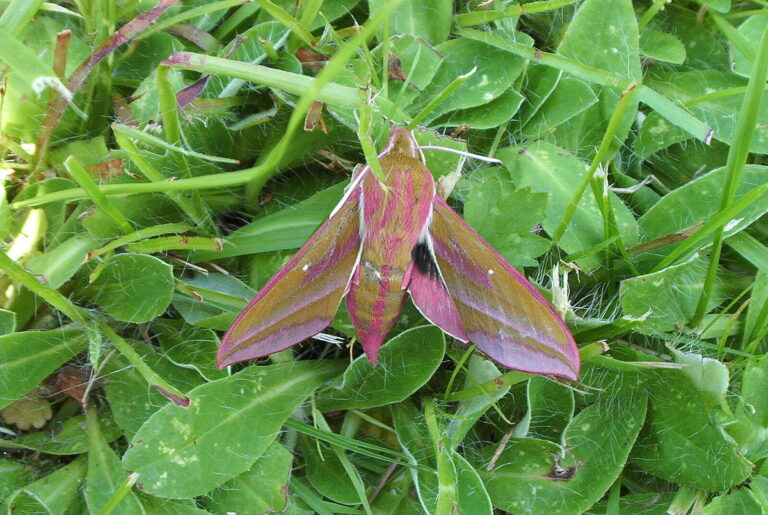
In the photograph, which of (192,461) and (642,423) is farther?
(642,423)

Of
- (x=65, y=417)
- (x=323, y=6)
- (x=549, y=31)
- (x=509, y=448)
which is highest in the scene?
(x=323, y=6)

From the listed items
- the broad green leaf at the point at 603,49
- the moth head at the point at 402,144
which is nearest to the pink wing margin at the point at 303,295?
the moth head at the point at 402,144

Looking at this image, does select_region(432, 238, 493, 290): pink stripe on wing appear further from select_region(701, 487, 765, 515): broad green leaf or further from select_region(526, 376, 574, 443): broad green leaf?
select_region(701, 487, 765, 515): broad green leaf

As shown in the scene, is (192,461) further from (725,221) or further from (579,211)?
(725,221)

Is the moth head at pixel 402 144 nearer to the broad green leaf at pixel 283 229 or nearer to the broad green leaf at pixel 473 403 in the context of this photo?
the broad green leaf at pixel 283 229

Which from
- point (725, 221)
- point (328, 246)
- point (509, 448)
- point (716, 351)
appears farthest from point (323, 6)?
point (716, 351)

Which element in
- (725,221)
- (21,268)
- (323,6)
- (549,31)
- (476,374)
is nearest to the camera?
(21,268)

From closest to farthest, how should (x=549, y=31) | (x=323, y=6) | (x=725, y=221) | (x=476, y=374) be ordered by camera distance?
(x=725, y=221)
(x=476, y=374)
(x=323, y=6)
(x=549, y=31)

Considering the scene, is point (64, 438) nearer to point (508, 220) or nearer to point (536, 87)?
point (508, 220)
